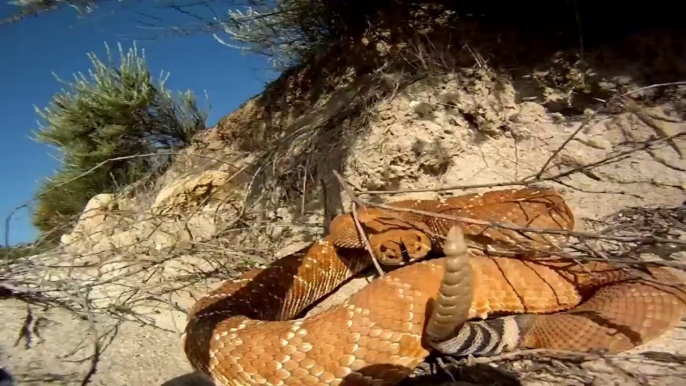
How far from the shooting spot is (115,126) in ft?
29.0

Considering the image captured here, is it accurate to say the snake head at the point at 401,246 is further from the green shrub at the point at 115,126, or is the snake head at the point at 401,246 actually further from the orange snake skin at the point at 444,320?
the green shrub at the point at 115,126

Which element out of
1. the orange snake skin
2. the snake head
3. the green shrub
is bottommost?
the orange snake skin

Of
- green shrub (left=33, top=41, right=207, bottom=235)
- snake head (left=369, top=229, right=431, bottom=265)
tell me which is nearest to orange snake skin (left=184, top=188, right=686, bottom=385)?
snake head (left=369, top=229, right=431, bottom=265)

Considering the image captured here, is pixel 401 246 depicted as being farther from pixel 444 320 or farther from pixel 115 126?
pixel 115 126

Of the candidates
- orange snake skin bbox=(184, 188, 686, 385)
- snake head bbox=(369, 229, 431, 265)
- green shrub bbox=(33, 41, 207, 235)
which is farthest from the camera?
green shrub bbox=(33, 41, 207, 235)

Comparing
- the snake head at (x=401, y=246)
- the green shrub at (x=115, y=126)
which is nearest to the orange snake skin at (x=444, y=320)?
the snake head at (x=401, y=246)

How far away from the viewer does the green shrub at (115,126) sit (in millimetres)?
8859

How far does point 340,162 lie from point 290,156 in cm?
70

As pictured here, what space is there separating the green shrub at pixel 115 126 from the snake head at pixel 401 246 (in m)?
6.23

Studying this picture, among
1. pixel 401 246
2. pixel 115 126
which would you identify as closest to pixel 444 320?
pixel 401 246

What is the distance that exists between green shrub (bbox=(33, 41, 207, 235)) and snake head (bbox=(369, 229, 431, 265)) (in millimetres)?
6231

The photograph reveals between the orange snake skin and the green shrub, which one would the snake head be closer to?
the orange snake skin

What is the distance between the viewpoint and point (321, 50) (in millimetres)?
6691

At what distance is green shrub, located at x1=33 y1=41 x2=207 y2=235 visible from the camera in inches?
349
